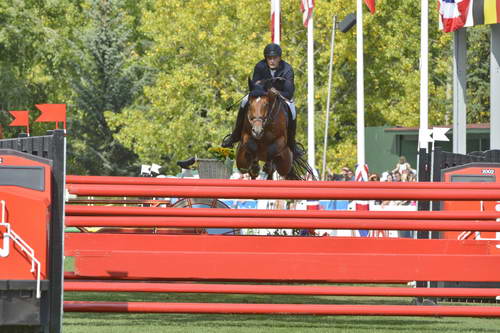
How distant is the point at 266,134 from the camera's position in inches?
572

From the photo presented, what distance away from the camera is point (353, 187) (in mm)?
7156

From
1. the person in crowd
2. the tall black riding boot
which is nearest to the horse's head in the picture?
the tall black riding boot

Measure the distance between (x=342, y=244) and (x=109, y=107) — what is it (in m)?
48.6

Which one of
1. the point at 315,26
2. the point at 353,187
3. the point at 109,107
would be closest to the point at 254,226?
the point at 353,187

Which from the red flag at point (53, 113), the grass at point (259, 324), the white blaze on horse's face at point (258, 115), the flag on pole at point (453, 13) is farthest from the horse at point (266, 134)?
the flag on pole at point (453, 13)

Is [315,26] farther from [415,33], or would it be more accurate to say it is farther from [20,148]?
[20,148]

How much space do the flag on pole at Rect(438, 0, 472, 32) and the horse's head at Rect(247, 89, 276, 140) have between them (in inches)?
389

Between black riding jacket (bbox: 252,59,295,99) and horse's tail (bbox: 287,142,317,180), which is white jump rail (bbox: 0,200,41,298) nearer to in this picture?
black riding jacket (bbox: 252,59,295,99)

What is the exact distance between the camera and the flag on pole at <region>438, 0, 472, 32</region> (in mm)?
23188

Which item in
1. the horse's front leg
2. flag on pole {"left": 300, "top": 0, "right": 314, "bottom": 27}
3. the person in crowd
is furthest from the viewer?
flag on pole {"left": 300, "top": 0, "right": 314, "bottom": 27}

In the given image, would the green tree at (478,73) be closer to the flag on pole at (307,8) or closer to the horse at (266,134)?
the flag on pole at (307,8)

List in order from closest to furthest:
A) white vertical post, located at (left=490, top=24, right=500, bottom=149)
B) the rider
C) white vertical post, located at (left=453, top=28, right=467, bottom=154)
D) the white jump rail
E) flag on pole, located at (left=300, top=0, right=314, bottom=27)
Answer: the white jump rail, the rider, white vertical post, located at (left=490, top=24, right=500, bottom=149), white vertical post, located at (left=453, top=28, right=467, bottom=154), flag on pole, located at (left=300, top=0, right=314, bottom=27)

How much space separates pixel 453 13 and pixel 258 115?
34.3ft

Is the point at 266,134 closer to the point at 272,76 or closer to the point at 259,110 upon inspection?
the point at 259,110
